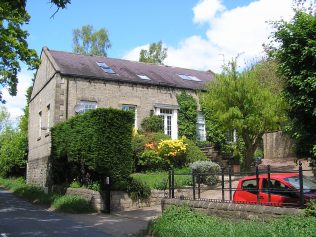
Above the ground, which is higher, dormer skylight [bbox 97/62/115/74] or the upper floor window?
dormer skylight [bbox 97/62/115/74]

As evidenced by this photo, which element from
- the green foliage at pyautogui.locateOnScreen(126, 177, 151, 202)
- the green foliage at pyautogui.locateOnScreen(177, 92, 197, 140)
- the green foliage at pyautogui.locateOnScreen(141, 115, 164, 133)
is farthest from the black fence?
the green foliage at pyautogui.locateOnScreen(177, 92, 197, 140)

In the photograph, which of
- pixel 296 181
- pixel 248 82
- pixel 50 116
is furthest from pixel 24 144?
pixel 296 181

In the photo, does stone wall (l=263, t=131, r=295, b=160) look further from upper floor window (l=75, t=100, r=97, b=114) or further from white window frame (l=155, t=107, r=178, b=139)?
upper floor window (l=75, t=100, r=97, b=114)

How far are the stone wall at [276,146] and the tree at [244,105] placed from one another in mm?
7145

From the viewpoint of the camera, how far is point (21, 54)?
2177cm

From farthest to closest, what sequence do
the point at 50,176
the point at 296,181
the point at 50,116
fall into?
the point at 50,116
the point at 50,176
the point at 296,181

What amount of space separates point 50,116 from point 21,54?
7512mm

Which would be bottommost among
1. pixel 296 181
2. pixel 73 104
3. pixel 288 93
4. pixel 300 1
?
pixel 296 181

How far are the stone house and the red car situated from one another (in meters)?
17.1

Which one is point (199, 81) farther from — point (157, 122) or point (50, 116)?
point (50, 116)

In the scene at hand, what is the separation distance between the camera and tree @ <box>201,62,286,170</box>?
22922mm

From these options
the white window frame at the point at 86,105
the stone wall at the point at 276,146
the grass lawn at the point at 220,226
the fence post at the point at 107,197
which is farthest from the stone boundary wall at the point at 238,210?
the stone wall at the point at 276,146

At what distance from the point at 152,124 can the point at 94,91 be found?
14.7 feet

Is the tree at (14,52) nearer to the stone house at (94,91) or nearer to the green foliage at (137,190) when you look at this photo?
the stone house at (94,91)
